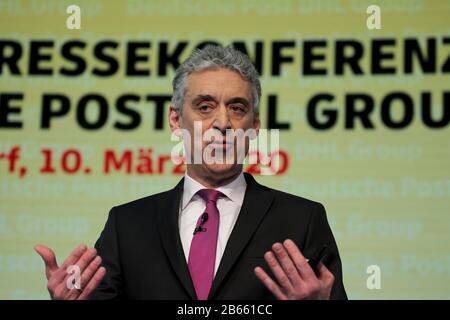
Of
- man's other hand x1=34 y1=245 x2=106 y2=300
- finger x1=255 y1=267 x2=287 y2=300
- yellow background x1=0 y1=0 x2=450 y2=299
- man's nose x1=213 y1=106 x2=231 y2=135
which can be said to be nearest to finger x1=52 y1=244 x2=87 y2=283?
man's other hand x1=34 y1=245 x2=106 y2=300

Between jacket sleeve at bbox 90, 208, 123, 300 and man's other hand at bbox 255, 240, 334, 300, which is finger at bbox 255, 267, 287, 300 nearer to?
man's other hand at bbox 255, 240, 334, 300

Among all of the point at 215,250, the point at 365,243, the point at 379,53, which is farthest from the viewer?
the point at 379,53

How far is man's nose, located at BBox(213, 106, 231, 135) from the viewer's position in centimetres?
189

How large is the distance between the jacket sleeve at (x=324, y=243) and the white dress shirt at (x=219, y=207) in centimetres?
21

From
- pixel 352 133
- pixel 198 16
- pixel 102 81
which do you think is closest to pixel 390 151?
pixel 352 133

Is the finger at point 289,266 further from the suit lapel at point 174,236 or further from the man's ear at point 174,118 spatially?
the man's ear at point 174,118

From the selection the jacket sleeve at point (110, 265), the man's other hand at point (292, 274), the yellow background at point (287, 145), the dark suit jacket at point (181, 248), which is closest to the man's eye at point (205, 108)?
the dark suit jacket at point (181, 248)

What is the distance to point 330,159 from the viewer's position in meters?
2.85

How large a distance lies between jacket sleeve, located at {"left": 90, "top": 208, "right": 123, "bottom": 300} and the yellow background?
909 mm

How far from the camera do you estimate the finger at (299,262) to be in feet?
5.04

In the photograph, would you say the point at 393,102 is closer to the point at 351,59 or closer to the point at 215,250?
the point at 351,59

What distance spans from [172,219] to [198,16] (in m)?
1.40

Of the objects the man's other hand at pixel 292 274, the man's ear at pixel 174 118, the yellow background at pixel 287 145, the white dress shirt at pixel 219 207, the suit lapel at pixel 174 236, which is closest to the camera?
the man's other hand at pixel 292 274

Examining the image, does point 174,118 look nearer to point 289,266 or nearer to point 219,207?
point 219,207
